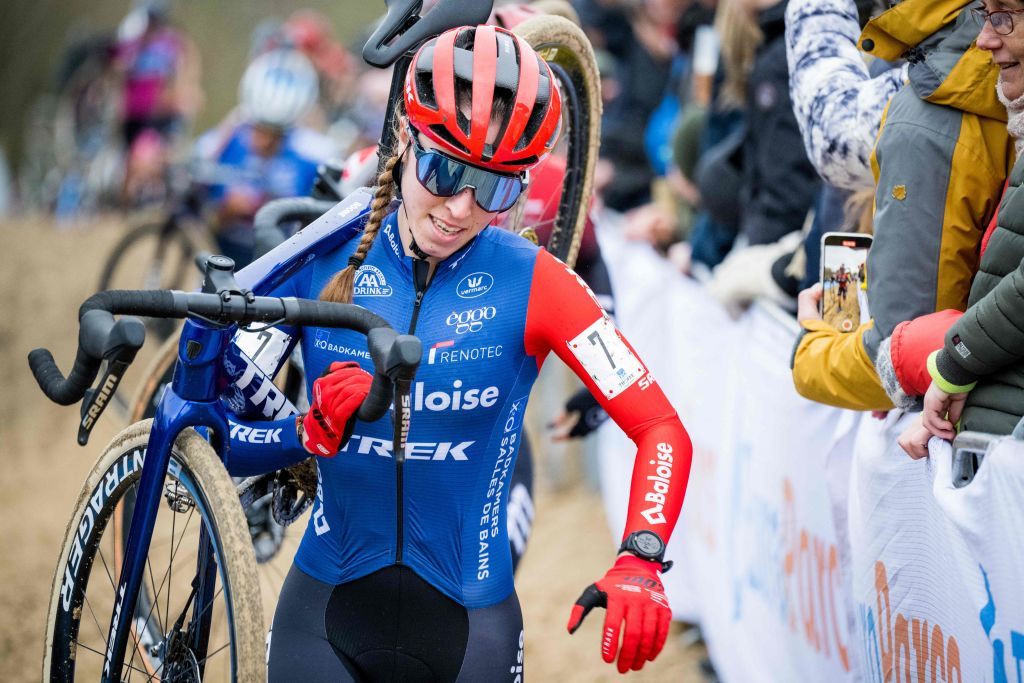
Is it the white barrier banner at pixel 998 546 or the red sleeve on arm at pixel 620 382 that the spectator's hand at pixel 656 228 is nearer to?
the red sleeve on arm at pixel 620 382

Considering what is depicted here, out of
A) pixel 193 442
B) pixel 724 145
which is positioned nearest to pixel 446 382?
pixel 193 442

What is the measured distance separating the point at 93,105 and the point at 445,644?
18.5 meters

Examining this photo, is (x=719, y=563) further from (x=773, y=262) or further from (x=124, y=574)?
(x=124, y=574)

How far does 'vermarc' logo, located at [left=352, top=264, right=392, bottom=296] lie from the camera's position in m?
3.16

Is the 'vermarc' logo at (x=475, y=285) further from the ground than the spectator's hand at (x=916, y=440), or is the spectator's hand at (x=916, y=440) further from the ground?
the 'vermarc' logo at (x=475, y=285)

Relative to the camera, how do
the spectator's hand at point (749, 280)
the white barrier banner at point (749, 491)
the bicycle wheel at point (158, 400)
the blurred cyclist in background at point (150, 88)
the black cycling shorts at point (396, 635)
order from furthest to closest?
1. the blurred cyclist in background at point (150, 88)
2. the spectator's hand at point (749, 280)
3. the white barrier banner at point (749, 491)
4. the bicycle wheel at point (158, 400)
5. the black cycling shorts at point (396, 635)

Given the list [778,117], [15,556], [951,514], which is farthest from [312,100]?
[951,514]

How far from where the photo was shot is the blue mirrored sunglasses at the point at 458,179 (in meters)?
2.95

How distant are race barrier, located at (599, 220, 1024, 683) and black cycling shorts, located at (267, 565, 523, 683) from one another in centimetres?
105

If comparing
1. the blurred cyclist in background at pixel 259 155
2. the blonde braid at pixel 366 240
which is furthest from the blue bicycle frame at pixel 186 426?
the blurred cyclist in background at pixel 259 155

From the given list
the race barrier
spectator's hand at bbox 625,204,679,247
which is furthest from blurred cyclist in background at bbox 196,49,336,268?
the race barrier

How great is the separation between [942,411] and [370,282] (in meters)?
1.42

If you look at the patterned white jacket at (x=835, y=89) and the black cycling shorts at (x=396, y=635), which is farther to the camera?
the patterned white jacket at (x=835, y=89)

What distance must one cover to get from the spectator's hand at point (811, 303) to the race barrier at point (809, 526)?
0.39m
